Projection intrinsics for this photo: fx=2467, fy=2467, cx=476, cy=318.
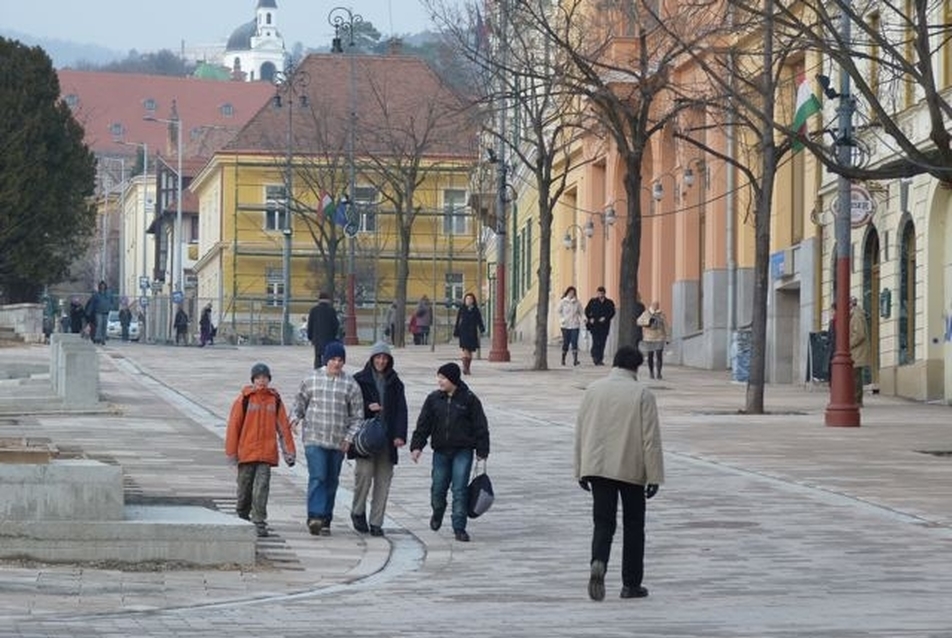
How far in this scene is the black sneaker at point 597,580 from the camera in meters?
15.7

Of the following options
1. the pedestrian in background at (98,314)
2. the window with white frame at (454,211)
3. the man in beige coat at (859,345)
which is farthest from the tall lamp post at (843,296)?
the window with white frame at (454,211)

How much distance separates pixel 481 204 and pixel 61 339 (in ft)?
118

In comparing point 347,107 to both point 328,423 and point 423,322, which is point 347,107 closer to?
point 423,322

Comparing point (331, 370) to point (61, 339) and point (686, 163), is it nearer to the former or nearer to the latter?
point (61, 339)

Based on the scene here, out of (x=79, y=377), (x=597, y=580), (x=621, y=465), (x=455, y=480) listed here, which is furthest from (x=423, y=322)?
(x=597, y=580)

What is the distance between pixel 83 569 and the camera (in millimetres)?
16891

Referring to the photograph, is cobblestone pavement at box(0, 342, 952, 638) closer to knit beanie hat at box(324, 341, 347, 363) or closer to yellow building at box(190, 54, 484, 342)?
knit beanie hat at box(324, 341, 347, 363)

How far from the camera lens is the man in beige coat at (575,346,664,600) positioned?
15836mm

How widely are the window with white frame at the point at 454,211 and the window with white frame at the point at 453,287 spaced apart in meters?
1.91

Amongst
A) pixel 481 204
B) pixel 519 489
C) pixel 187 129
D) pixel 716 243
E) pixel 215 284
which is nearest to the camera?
pixel 519 489

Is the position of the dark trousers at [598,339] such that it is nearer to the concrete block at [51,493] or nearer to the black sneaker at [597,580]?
the concrete block at [51,493]

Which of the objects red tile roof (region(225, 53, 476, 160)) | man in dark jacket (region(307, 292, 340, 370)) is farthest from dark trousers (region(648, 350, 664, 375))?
red tile roof (region(225, 53, 476, 160))

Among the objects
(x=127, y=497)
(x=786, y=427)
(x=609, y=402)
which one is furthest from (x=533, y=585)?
(x=786, y=427)

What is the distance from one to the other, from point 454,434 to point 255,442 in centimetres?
159
